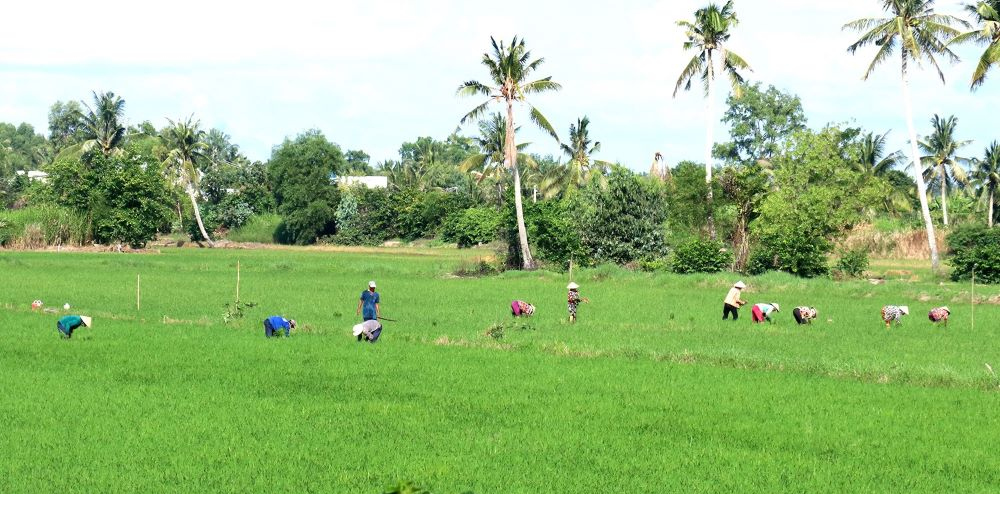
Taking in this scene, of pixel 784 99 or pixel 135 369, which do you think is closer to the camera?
pixel 135 369

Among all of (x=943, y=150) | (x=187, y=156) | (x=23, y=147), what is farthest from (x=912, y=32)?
(x=23, y=147)

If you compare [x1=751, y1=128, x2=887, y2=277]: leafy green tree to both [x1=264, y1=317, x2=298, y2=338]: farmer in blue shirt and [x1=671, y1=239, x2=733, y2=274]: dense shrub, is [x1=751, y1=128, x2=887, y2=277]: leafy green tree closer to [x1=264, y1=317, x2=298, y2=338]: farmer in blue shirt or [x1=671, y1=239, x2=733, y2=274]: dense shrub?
[x1=671, y1=239, x2=733, y2=274]: dense shrub

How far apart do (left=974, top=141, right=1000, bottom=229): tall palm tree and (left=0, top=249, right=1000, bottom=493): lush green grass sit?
48.5 meters

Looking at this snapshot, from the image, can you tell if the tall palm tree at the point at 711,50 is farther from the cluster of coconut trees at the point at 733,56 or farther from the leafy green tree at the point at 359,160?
the leafy green tree at the point at 359,160

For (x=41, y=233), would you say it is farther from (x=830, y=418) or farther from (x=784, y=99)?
(x=830, y=418)

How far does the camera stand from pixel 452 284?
4156cm

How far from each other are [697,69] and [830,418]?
126 ft

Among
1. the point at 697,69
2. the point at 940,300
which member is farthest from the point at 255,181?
the point at 940,300

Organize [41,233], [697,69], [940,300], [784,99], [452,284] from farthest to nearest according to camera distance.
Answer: [784,99]
[41,233]
[697,69]
[452,284]
[940,300]

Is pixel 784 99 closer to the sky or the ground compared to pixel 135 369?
closer to the sky

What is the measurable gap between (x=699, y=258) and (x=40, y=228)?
148ft

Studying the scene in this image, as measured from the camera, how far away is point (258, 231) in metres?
93.3

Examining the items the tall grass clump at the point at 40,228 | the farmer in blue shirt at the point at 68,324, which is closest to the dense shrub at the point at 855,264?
the farmer in blue shirt at the point at 68,324

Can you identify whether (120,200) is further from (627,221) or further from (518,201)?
(627,221)
